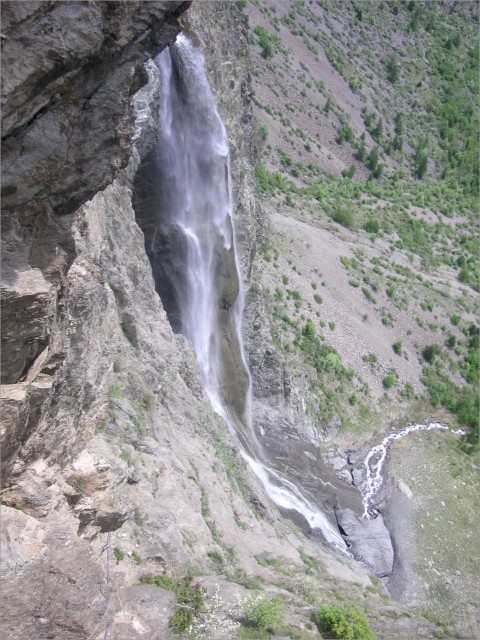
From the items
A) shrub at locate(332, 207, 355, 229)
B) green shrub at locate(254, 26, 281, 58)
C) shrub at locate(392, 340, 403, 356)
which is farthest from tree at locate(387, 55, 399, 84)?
shrub at locate(392, 340, 403, 356)

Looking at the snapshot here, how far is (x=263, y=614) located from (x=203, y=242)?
54.1 ft

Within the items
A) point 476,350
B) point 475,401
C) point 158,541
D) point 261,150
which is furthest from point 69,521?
point 261,150

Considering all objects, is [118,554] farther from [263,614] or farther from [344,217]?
[344,217]

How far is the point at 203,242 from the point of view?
83.2 ft

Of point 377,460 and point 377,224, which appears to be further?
point 377,224

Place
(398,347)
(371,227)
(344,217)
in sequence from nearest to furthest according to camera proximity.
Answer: (398,347), (344,217), (371,227)

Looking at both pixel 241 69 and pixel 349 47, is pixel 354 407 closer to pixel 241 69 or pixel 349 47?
pixel 241 69

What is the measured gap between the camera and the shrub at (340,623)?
13.5m

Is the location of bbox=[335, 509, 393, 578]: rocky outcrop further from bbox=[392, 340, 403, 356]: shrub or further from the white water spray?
bbox=[392, 340, 403, 356]: shrub

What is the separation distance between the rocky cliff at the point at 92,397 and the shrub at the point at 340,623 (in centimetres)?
49

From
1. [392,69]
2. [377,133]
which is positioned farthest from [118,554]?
[392,69]

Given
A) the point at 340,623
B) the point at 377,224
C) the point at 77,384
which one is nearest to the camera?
the point at 77,384

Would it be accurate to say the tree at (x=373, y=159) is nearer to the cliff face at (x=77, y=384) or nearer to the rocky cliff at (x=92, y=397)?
the rocky cliff at (x=92, y=397)

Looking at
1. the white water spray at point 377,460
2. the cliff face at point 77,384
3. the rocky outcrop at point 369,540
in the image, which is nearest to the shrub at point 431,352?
the white water spray at point 377,460
